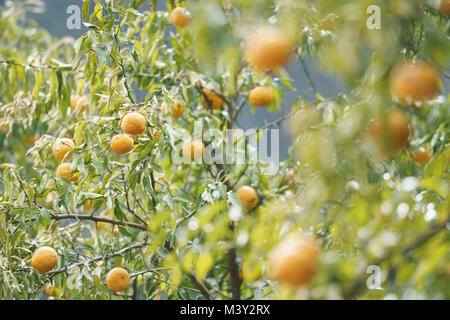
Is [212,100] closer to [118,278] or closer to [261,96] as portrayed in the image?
[261,96]

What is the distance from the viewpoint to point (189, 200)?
1549 mm

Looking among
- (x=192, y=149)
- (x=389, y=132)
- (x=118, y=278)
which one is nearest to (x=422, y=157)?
(x=192, y=149)

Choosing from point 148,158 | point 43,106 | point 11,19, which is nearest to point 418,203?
point 148,158

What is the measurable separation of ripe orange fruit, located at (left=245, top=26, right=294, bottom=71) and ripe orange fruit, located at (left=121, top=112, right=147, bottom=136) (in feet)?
2.08

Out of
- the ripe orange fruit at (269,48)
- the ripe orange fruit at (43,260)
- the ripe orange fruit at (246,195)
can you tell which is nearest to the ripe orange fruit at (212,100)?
the ripe orange fruit at (246,195)

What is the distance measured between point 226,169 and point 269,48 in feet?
3.43

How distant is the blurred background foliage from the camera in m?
0.54

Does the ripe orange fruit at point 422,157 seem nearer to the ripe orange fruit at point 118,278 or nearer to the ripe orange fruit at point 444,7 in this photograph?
the ripe orange fruit at point 444,7

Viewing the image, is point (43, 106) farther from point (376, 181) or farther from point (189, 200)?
point (376, 181)

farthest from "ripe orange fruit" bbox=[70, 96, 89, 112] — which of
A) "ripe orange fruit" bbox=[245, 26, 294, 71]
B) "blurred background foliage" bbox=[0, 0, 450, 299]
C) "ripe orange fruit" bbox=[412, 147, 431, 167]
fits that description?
"ripe orange fruit" bbox=[245, 26, 294, 71]

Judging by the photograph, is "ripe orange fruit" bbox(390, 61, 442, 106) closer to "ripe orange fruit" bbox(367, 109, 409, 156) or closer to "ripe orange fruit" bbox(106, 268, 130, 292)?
"ripe orange fruit" bbox(367, 109, 409, 156)

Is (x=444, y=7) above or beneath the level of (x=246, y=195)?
above

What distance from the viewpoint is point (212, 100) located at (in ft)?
6.46

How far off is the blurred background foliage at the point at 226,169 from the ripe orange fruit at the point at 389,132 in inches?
0.6
